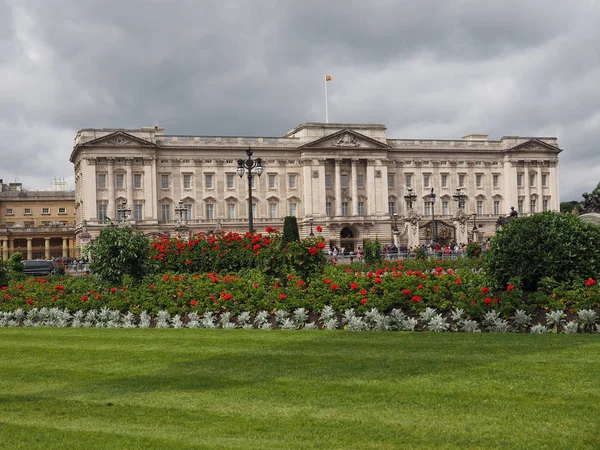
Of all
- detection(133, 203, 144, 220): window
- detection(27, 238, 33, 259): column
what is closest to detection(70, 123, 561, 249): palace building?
detection(133, 203, 144, 220): window

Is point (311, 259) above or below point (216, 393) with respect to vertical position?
above

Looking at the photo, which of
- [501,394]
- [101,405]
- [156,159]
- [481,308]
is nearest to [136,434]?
[101,405]

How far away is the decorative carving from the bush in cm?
6240

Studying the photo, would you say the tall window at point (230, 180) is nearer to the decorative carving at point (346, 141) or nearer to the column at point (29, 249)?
the decorative carving at point (346, 141)

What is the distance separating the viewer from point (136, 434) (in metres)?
6.28

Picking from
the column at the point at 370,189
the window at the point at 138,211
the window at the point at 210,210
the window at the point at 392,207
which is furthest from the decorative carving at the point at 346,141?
the window at the point at 138,211

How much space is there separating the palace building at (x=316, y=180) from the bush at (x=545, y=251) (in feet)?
176

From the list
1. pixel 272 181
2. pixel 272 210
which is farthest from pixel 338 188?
pixel 272 210

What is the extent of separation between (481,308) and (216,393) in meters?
6.21

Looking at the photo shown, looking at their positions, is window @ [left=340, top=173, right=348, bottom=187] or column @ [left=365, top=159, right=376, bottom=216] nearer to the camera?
column @ [left=365, top=159, right=376, bottom=216]

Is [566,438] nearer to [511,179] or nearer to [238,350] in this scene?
[238,350]

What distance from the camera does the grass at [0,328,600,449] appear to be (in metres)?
6.11

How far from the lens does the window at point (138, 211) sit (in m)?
70.5

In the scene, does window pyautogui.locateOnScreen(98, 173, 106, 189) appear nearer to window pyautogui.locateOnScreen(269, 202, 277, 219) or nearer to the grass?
window pyautogui.locateOnScreen(269, 202, 277, 219)
